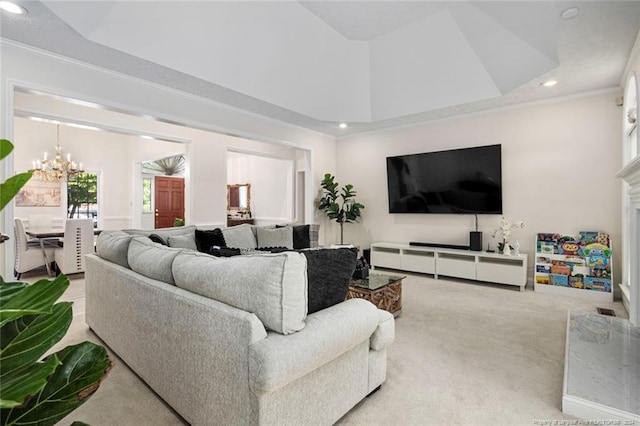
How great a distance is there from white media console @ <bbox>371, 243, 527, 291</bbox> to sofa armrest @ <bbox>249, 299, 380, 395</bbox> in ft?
11.1

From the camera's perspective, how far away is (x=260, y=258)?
1.51 metres

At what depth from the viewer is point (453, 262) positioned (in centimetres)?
485

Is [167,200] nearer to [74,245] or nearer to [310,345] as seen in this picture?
[74,245]

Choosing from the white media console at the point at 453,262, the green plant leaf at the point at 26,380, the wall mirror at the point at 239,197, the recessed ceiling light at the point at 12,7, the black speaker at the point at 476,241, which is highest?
the recessed ceiling light at the point at 12,7

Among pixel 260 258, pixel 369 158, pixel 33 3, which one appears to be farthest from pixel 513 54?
pixel 33 3

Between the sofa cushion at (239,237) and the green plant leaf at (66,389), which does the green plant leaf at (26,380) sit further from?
the sofa cushion at (239,237)

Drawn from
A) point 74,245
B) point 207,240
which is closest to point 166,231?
point 207,240

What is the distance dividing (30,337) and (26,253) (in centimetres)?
576

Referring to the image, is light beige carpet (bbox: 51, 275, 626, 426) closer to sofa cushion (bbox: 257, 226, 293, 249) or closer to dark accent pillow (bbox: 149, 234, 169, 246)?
dark accent pillow (bbox: 149, 234, 169, 246)

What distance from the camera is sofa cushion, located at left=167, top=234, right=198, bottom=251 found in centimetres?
348

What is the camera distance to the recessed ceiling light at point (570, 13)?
2520mm

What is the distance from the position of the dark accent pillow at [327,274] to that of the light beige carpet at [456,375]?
664 millimetres

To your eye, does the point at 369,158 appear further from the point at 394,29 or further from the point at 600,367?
the point at 600,367

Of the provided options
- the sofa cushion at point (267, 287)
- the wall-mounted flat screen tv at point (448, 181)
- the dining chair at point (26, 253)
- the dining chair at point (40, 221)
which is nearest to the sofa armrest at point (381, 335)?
the sofa cushion at point (267, 287)
